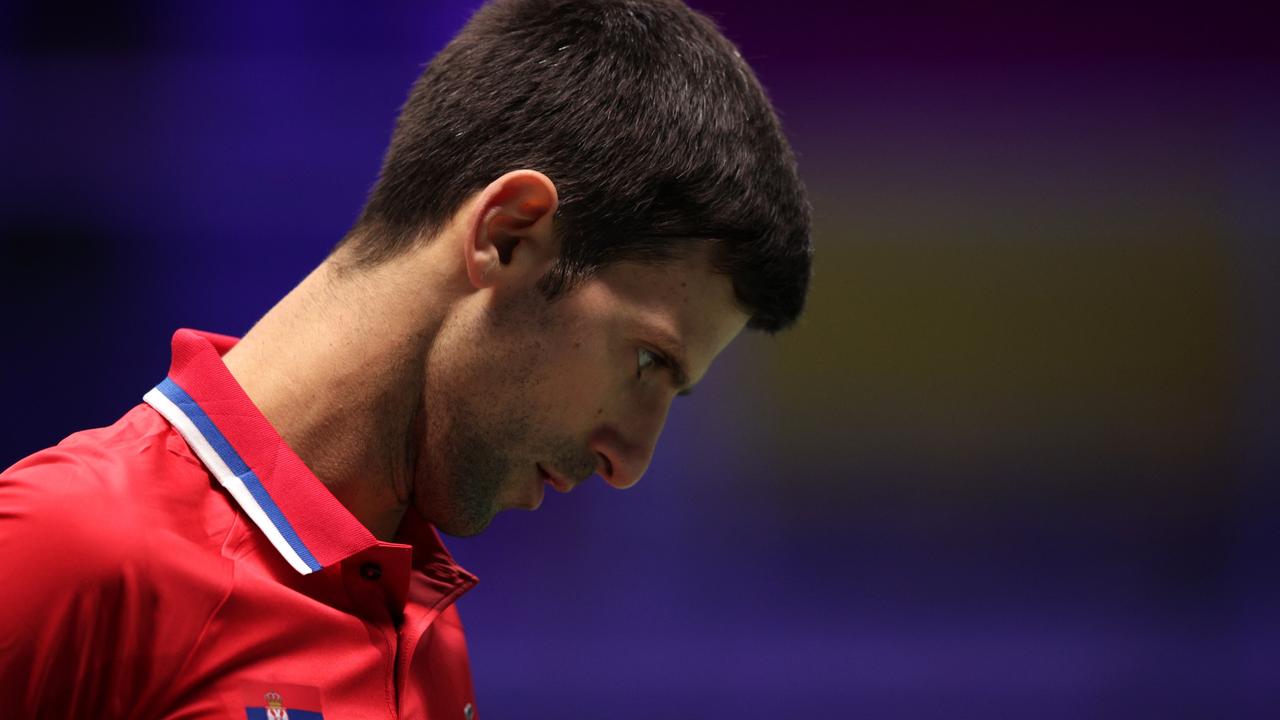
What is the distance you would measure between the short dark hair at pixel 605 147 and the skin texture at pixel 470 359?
28 millimetres

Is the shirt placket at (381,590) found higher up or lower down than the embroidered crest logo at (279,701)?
higher up

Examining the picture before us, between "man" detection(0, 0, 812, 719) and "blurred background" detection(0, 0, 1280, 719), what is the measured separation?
1643mm

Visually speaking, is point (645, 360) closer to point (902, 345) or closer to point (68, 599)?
point (68, 599)

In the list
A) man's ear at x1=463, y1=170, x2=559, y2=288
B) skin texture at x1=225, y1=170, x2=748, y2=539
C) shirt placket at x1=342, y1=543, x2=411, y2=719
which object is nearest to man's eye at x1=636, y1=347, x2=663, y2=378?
skin texture at x1=225, y1=170, x2=748, y2=539

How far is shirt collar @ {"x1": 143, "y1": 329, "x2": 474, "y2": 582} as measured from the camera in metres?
1.03

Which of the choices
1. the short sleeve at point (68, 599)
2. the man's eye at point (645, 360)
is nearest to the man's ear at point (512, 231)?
the man's eye at point (645, 360)

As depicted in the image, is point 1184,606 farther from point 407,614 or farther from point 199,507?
point 199,507

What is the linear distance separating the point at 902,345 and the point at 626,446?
6.40 feet

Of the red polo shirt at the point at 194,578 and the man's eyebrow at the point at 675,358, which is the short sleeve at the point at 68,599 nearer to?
the red polo shirt at the point at 194,578

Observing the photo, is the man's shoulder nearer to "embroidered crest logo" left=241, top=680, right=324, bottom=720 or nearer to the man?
the man

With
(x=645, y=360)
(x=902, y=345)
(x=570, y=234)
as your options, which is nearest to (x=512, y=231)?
(x=570, y=234)

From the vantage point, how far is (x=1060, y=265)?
3.07m

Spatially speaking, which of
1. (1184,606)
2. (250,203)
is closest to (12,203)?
(250,203)

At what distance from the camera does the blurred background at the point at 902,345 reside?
281cm
